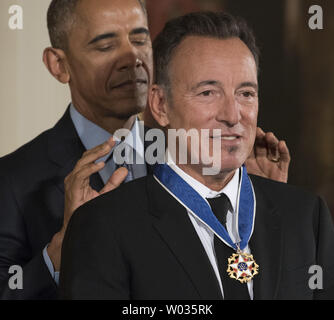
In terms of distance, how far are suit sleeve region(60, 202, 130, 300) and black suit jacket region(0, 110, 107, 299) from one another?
300 mm

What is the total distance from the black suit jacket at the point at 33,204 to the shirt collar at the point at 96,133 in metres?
0.02

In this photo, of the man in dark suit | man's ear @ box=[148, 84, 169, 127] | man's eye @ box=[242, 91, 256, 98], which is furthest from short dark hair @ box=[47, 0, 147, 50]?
man's eye @ box=[242, 91, 256, 98]

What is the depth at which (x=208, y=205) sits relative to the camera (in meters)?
1.23

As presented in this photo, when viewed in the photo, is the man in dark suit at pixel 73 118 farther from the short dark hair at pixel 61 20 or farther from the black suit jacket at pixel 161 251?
the black suit jacket at pixel 161 251

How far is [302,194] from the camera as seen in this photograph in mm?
1363

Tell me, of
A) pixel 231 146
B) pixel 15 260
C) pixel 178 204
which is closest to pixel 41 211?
pixel 15 260

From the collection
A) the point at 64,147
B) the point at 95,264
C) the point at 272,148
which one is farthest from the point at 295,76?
the point at 95,264

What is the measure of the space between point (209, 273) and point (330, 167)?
1180mm

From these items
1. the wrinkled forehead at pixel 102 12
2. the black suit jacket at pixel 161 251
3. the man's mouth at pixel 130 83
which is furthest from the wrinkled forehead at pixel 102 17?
the black suit jacket at pixel 161 251

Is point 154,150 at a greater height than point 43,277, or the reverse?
point 154,150

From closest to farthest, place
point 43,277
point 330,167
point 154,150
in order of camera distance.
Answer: point 43,277 < point 154,150 < point 330,167

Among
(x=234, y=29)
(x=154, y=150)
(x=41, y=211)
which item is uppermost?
(x=234, y=29)

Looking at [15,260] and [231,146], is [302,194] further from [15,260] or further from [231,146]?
[15,260]
